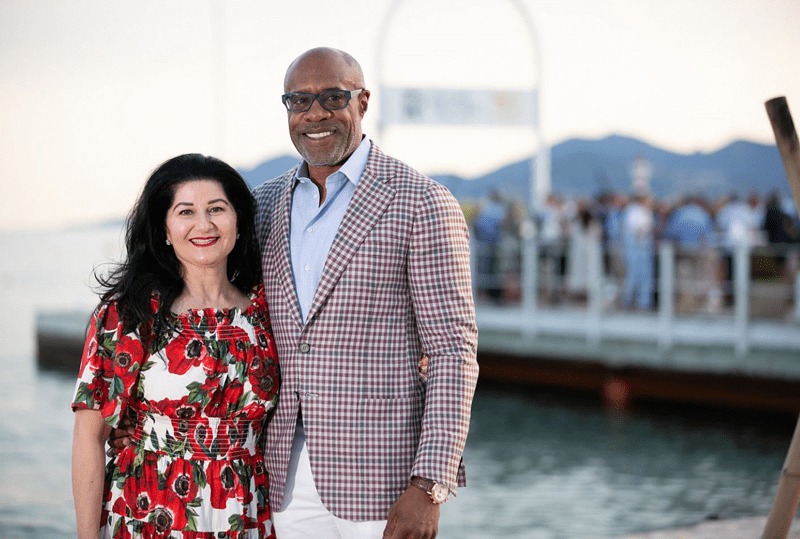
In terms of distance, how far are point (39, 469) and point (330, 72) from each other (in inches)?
436

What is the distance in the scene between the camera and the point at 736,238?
11.8 m

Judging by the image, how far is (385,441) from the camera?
261cm

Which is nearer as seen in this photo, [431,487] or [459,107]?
[431,487]

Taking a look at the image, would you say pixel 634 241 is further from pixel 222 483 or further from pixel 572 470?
pixel 222 483

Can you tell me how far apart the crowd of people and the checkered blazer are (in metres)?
8.97

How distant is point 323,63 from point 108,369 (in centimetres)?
98

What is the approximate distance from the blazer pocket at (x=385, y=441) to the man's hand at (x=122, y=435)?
2.08 feet

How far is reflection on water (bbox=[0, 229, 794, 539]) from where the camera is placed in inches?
338

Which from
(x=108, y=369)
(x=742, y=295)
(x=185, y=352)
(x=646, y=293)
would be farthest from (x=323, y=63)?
(x=646, y=293)

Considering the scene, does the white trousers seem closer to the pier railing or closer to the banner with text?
the pier railing

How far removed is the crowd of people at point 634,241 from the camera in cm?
1147

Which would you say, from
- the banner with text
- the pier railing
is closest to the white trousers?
the pier railing

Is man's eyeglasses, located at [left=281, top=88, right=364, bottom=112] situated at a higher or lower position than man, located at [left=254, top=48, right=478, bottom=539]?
higher

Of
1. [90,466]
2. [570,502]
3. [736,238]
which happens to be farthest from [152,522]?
[736,238]
